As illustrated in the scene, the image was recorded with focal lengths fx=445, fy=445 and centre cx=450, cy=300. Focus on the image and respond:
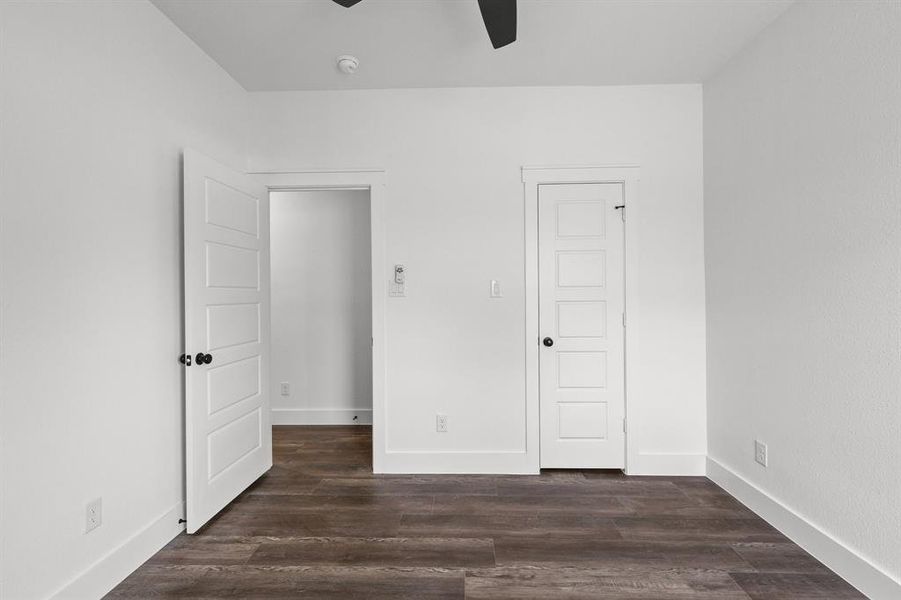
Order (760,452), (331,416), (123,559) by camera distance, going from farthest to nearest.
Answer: (331,416) → (760,452) → (123,559)

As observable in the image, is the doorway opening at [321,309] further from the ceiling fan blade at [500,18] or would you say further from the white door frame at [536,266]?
the ceiling fan blade at [500,18]

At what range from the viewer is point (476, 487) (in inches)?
114

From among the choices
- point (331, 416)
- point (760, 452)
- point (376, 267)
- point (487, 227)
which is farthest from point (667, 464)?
point (331, 416)

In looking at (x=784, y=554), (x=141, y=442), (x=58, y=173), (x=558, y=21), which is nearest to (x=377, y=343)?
(x=141, y=442)

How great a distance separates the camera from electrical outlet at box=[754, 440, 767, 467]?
2484mm

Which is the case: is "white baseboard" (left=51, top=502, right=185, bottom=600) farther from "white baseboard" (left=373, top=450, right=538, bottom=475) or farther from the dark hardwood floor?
"white baseboard" (left=373, top=450, right=538, bottom=475)

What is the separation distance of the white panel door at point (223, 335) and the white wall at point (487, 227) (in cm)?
65

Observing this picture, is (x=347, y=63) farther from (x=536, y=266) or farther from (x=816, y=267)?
(x=816, y=267)

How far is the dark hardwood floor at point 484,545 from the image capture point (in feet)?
6.21

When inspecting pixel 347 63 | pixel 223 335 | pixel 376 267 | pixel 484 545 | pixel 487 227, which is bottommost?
pixel 484 545

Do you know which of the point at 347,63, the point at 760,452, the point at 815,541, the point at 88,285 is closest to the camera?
the point at 88,285

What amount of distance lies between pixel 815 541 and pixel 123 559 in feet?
10.4

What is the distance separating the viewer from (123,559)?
78.0 inches

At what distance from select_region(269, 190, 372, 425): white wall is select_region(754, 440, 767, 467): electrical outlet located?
10.1 feet
